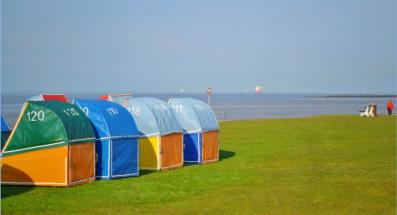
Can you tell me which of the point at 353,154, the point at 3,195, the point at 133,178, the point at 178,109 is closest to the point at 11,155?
the point at 3,195

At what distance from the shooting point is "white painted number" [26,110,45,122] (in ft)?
64.2

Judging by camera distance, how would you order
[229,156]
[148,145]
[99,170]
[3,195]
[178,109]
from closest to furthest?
[3,195] → [99,170] → [148,145] → [178,109] → [229,156]

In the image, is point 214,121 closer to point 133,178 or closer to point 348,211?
point 133,178

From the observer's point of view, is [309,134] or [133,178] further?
[309,134]

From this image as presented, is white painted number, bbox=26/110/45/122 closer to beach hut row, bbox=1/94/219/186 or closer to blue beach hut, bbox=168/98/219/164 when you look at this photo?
beach hut row, bbox=1/94/219/186

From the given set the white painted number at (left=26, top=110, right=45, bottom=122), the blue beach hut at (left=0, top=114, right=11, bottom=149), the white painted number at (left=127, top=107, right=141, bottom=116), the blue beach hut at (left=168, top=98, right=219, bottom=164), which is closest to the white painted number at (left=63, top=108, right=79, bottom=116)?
the white painted number at (left=26, top=110, right=45, bottom=122)

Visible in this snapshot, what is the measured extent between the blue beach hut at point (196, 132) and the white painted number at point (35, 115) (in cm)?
756

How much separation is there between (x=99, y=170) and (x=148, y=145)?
2.90 m

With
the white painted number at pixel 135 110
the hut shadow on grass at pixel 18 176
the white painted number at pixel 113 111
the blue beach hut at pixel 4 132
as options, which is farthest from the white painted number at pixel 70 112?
the white painted number at pixel 135 110

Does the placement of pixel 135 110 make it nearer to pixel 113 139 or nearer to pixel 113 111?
pixel 113 111

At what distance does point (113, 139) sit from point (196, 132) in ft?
19.7

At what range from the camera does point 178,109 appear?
27109 millimetres

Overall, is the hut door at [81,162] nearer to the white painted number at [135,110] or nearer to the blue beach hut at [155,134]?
the blue beach hut at [155,134]

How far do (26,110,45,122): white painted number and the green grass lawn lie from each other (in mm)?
1919
